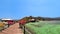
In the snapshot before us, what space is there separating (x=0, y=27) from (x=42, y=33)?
24.6 metres

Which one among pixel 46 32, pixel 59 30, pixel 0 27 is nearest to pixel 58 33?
pixel 59 30

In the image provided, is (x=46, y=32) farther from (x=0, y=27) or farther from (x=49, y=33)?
(x=0, y=27)

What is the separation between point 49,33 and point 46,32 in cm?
26

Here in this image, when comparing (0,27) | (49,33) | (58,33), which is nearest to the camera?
(58,33)

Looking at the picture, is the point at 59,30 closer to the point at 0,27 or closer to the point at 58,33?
the point at 58,33

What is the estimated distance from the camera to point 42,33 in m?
6.58

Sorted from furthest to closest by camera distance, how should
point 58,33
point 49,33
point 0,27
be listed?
1. point 0,27
2. point 49,33
3. point 58,33

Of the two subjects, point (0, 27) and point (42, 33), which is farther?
point (0, 27)

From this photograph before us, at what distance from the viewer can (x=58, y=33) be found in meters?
5.83

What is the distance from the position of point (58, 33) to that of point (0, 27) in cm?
2543

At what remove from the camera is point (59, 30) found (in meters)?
6.05

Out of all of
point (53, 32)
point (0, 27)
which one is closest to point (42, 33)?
point (53, 32)

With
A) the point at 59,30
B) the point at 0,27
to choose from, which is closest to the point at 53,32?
the point at 59,30

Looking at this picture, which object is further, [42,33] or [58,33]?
[42,33]
